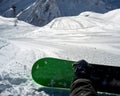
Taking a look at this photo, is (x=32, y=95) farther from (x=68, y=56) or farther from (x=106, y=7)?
(x=106, y=7)

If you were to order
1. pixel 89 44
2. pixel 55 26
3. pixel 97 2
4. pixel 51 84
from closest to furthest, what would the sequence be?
pixel 51 84, pixel 89 44, pixel 55 26, pixel 97 2

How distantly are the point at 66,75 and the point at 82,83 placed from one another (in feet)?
9.15

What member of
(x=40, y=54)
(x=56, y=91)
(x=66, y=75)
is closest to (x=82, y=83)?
(x=56, y=91)

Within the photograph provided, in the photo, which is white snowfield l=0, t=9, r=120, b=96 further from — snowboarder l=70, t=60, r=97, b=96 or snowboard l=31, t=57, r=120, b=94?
snowboarder l=70, t=60, r=97, b=96

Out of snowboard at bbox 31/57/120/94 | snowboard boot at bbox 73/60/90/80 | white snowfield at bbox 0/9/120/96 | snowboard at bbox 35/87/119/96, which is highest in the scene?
snowboard boot at bbox 73/60/90/80

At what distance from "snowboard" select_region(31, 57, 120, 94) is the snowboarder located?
174cm

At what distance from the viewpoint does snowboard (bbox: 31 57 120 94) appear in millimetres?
6055

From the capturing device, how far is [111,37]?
444 inches

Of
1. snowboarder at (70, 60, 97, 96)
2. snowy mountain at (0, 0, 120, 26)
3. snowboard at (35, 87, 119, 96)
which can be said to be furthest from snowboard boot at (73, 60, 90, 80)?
snowy mountain at (0, 0, 120, 26)

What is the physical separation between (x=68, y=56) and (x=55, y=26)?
27.4ft

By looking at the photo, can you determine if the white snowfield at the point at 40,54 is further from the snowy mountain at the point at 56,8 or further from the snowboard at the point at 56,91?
the snowy mountain at the point at 56,8

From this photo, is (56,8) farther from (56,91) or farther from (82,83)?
(82,83)

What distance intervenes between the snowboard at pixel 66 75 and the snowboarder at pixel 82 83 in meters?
1.74

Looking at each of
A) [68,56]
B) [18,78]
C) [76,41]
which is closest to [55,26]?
[76,41]
